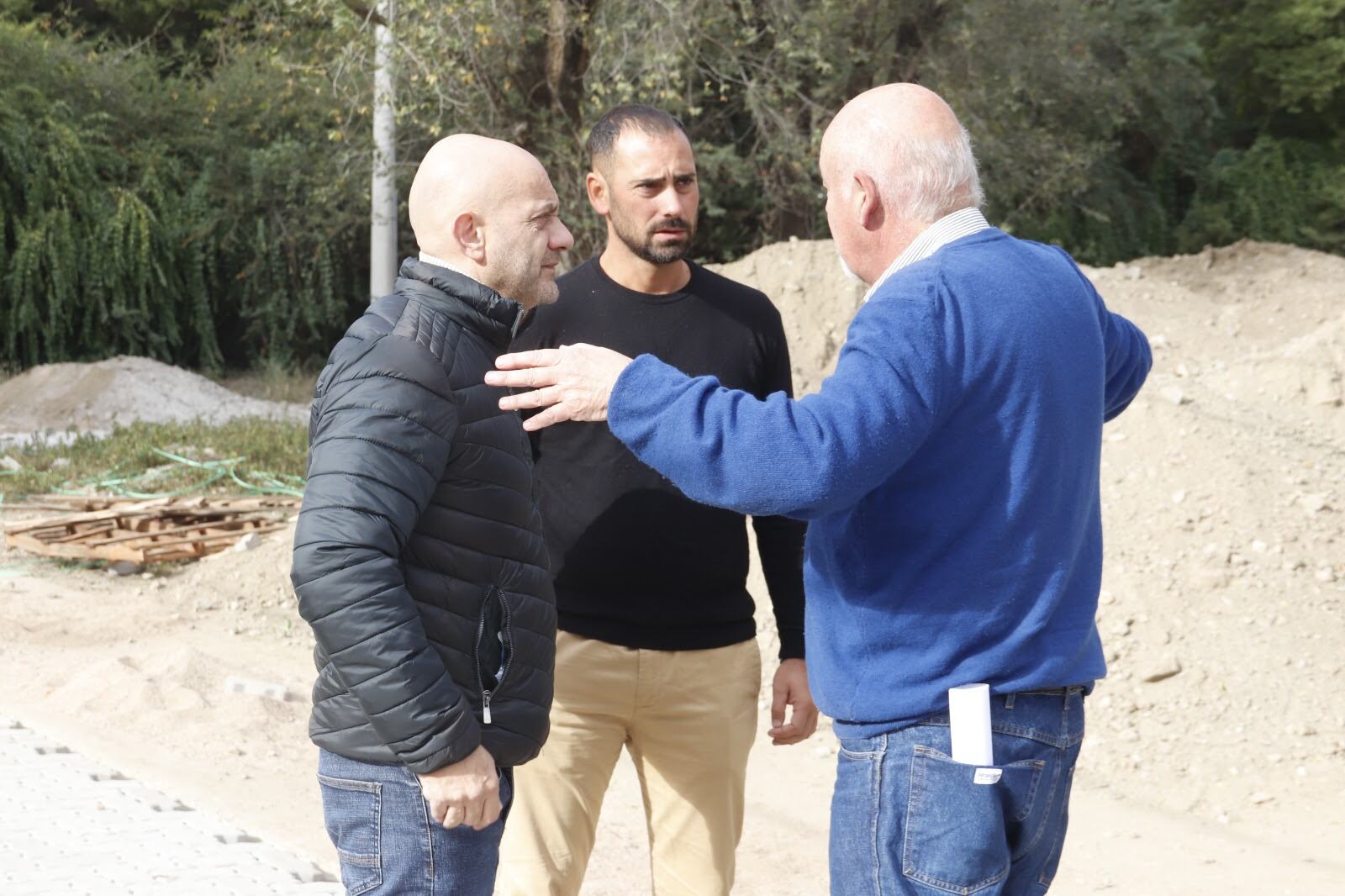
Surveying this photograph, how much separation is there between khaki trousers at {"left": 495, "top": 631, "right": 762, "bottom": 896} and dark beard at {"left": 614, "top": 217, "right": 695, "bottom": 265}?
0.93 meters

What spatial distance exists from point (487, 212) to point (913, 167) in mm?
773

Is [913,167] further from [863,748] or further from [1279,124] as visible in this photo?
[1279,124]

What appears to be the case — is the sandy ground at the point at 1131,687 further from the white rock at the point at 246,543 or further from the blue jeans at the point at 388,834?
the blue jeans at the point at 388,834

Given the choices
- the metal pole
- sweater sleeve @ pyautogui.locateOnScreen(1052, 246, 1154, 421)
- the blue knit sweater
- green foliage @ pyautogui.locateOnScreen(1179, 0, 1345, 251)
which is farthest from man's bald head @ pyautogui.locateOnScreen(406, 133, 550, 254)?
green foliage @ pyautogui.locateOnScreen(1179, 0, 1345, 251)

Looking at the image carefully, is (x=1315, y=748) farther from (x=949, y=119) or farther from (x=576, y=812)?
(x=949, y=119)

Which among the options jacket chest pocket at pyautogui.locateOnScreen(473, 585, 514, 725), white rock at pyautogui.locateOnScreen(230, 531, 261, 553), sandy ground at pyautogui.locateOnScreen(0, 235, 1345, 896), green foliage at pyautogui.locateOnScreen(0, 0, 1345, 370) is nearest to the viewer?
jacket chest pocket at pyautogui.locateOnScreen(473, 585, 514, 725)

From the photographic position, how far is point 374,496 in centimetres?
226

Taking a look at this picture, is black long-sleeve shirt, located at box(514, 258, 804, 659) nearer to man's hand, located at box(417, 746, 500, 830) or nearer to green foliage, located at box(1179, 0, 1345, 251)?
man's hand, located at box(417, 746, 500, 830)

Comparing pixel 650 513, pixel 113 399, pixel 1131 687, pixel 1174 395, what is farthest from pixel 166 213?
pixel 650 513

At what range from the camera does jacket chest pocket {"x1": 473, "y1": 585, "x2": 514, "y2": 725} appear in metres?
2.44

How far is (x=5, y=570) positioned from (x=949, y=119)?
8266 mm

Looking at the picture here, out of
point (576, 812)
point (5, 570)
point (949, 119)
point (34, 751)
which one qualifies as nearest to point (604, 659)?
point (576, 812)

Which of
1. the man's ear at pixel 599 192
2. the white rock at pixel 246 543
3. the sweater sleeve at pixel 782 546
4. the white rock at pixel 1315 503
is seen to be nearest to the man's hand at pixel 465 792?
the sweater sleeve at pixel 782 546

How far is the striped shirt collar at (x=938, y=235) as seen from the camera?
2.28 meters
